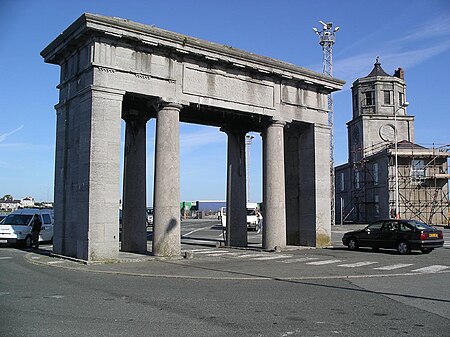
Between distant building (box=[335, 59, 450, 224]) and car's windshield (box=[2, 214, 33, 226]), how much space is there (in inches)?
1282

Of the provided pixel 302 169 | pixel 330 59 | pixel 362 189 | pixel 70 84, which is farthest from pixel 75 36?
pixel 362 189

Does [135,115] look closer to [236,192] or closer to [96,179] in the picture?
[96,179]

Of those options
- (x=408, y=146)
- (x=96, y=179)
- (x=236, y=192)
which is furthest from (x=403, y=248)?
(x=408, y=146)

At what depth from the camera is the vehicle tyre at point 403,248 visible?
19.9 metres

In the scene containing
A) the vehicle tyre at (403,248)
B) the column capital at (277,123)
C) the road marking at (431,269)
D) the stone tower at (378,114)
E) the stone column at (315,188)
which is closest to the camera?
the road marking at (431,269)

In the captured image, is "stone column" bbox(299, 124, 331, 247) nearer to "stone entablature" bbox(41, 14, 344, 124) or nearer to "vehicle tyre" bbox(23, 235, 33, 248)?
"stone entablature" bbox(41, 14, 344, 124)

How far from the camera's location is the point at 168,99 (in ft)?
60.4

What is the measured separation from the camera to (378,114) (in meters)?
62.0

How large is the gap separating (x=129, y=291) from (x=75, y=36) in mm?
10270

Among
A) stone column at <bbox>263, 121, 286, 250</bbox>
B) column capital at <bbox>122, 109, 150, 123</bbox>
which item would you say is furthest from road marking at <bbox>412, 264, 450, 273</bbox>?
column capital at <bbox>122, 109, 150, 123</bbox>

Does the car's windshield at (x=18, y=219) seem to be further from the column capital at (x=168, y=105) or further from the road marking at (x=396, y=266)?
the road marking at (x=396, y=266)

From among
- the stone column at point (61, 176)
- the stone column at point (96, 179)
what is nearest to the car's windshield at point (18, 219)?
the stone column at point (61, 176)

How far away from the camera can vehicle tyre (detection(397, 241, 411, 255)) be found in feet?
65.3

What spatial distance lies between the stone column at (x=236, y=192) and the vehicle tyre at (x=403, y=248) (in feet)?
25.1
